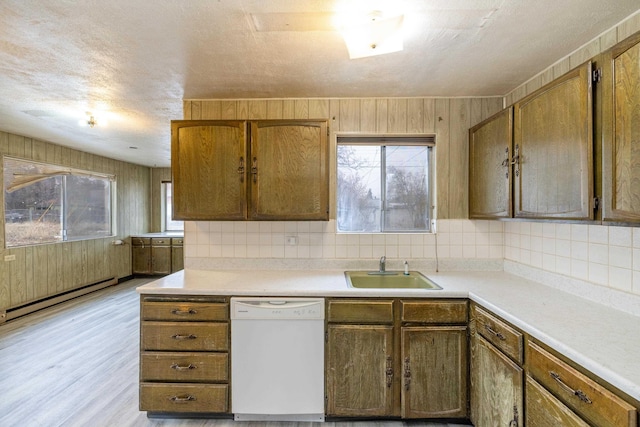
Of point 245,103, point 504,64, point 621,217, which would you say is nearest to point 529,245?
point 621,217

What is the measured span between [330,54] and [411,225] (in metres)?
1.57

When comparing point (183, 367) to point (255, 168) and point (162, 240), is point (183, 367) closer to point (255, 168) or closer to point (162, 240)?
point (255, 168)

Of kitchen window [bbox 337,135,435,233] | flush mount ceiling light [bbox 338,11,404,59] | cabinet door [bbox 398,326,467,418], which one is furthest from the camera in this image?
kitchen window [bbox 337,135,435,233]

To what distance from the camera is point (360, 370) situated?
1918mm

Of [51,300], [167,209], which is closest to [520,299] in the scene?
[51,300]

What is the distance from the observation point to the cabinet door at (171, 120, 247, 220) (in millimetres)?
2242

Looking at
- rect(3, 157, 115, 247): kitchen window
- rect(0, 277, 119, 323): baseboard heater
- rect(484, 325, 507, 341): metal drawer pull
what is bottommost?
rect(0, 277, 119, 323): baseboard heater

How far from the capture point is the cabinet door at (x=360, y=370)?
6.26 ft

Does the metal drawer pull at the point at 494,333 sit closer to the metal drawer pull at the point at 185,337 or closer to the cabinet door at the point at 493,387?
the cabinet door at the point at 493,387

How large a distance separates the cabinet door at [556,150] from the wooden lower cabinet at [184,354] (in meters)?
1.99

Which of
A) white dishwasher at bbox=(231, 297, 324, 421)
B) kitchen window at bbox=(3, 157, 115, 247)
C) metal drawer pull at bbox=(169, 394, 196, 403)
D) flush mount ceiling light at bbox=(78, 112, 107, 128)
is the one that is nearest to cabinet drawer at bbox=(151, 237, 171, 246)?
kitchen window at bbox=(3, 157, 115, 247)

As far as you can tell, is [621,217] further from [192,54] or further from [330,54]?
[192,54]

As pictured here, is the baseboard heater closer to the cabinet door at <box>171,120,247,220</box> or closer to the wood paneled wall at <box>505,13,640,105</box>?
the cabinet door at <box>171,120,247,220</box>

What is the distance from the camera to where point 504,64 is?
197 cm
